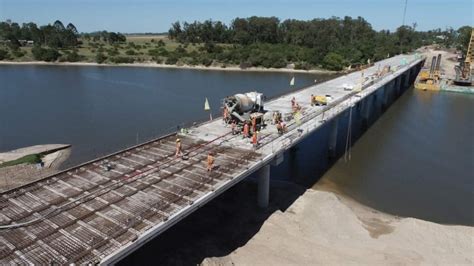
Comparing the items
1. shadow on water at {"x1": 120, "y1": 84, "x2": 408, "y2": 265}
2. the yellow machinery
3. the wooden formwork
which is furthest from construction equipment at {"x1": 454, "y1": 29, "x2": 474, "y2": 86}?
the wooden formwork

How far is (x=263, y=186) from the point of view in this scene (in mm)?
24062

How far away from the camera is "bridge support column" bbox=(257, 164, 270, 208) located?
78.2 feet

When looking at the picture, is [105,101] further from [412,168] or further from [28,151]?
[412,168]

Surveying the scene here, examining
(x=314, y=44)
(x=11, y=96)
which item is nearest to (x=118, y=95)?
(x=11, y=96)

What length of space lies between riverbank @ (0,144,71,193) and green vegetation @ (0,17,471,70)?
2934 inches

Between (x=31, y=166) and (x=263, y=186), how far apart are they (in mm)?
20426

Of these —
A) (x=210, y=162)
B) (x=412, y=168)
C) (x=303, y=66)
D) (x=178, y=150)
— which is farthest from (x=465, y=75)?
(x=210, y=162)

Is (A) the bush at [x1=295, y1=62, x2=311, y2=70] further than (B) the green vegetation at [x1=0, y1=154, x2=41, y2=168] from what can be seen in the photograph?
Yes

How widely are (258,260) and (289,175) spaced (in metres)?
13.3

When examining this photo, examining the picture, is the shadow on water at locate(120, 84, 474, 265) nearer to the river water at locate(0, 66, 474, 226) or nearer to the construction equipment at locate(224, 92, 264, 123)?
the river water at locate(0, 66, 474, 226)

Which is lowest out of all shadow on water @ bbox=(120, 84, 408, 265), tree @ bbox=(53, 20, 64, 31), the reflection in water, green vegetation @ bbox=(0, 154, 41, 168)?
the reflection in water

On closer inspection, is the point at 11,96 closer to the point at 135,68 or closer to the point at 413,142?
the point at 135,68

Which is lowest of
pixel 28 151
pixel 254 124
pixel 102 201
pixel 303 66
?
pixel 28 151

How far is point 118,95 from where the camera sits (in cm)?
6394
